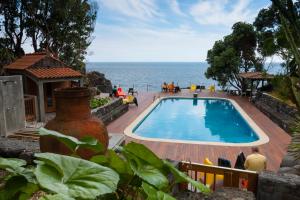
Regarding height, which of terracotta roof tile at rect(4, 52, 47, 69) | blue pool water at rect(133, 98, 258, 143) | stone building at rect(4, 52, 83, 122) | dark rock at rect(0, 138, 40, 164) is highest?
terracotta roof tile at rect(4, 52, 47, 69)

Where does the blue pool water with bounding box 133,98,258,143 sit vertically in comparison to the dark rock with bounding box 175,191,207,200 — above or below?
below

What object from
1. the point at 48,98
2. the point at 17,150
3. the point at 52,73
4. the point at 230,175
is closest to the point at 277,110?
the point at 230,175

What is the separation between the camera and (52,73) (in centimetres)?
1282

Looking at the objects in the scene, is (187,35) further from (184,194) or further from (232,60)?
(184,194)

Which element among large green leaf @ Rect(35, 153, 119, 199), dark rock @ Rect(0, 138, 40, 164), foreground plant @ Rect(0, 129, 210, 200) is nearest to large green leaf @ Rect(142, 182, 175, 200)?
foreground plant @ Rect(0, 129, 210, 200)

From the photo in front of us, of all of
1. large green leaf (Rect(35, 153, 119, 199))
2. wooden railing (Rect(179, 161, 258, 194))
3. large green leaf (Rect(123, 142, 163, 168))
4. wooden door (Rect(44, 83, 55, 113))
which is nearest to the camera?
large green leaf (Rect(35, 153, 119, 199))

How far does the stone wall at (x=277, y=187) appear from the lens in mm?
4844

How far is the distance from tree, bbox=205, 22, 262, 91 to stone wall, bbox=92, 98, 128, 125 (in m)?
9.71

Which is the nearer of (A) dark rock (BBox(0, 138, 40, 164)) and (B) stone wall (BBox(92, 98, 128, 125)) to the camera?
(A) dark rock (BBox(0, 138, 40, 164))

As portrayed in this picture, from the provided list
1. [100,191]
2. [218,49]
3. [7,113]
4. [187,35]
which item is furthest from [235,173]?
[187,35]

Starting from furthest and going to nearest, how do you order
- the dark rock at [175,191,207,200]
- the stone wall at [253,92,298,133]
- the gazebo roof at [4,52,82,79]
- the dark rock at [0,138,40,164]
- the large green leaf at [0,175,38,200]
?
the gazebo roof at [4,52,82,79] < the stone wall at [253,92,298,133] < the dark rock at [0,138,40,164] < the dark rock at [175,191,207,200] < the large green leaf at [0,175,38,200]

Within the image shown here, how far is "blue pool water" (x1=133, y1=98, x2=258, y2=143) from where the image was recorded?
→ 41.8 ft

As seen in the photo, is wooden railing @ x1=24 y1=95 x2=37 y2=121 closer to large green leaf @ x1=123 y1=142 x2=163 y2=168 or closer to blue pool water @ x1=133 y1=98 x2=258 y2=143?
blue pool water @ x1=133 y1=98 x2=258 y2=143

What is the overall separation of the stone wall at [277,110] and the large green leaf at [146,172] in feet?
34.7
